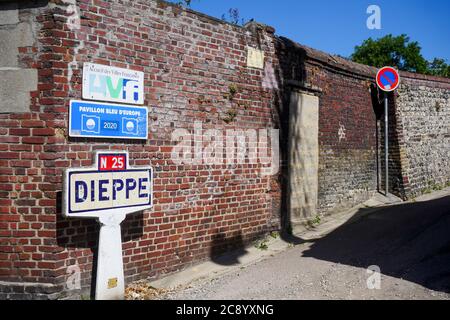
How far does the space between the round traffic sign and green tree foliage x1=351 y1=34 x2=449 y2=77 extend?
20.9 m

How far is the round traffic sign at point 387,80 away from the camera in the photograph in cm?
1130

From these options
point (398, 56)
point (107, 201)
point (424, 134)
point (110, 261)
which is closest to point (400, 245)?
point (110, 261)

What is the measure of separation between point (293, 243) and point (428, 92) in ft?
25.7

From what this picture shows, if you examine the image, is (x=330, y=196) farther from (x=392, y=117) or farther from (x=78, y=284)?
(x=78, y=284)

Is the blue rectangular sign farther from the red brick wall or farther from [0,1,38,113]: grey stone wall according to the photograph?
[0,1,38,113]: grey stone wall

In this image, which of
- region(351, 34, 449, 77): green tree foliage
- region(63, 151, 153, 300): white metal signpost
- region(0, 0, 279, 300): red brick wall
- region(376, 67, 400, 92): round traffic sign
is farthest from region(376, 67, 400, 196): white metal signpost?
region(351, 34, 449, 77): green tree foliage

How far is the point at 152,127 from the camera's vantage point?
5.93 metres

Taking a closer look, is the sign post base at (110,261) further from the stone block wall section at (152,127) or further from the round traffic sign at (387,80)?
the round traffic sign at (387,80)

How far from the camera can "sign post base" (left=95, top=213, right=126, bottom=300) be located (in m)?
5.05

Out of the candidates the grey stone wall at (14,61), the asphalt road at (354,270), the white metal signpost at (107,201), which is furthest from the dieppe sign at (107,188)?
the asphalt road at (354,270)

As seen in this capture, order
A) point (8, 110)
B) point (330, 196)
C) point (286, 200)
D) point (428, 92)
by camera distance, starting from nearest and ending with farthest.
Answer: point (8, 110) < point (286, 200) < point (330, 196) < point (428, 92)

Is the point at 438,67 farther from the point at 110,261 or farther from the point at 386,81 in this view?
the point at 110,261

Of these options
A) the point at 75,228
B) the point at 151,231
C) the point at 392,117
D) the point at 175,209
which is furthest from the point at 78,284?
the point at 392,117

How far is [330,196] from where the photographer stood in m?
9.98
